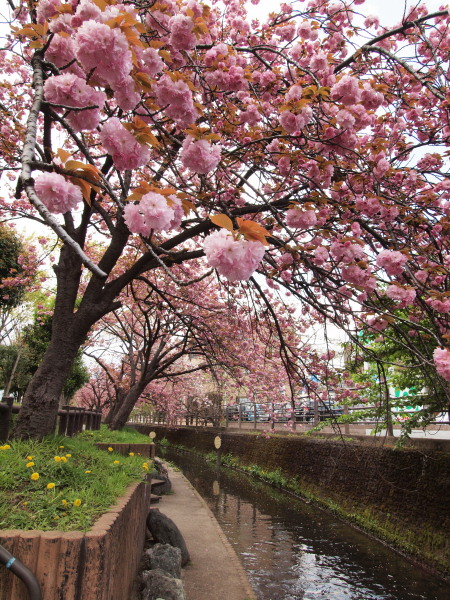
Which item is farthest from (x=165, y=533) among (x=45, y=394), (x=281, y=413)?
(x=281, y=413)

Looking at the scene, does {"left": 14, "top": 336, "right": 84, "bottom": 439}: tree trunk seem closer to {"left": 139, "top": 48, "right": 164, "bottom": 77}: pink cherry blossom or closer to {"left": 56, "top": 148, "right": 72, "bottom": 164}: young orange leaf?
{"left": 139, "top": 48, "right": 164, "bottom": 77}: pink cherry blossom

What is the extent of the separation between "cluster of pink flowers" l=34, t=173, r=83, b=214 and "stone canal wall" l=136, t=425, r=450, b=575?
291cm

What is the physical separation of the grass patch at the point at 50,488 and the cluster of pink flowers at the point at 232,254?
5.85 feet

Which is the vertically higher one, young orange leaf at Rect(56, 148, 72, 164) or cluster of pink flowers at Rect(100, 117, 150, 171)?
cluster of pink flowers at Rect(100, 117, 150, 171)

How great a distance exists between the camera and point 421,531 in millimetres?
6867

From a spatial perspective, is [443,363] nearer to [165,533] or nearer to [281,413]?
[165,533]

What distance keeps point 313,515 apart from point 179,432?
19.0 metres

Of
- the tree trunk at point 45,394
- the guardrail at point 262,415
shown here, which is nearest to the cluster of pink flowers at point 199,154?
the tree trunk at point 45,394

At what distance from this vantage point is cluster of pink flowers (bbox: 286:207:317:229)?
3141 millimetres

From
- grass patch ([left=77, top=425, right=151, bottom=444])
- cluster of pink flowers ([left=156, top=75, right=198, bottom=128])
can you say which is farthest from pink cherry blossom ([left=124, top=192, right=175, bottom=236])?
grass patch ([left=77, top=425, right=151, bottom=444])

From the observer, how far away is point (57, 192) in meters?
1.73

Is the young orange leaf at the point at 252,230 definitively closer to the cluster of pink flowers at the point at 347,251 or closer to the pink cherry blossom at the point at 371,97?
the cluster of pink flowers at the point at 347,251

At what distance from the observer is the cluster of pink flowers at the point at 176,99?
2.43 meters

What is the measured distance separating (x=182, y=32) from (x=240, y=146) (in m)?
0.86
